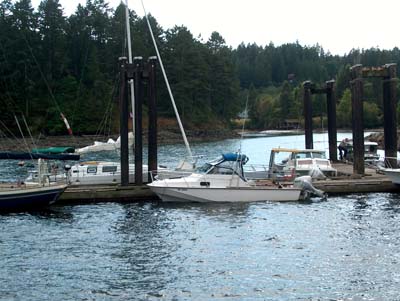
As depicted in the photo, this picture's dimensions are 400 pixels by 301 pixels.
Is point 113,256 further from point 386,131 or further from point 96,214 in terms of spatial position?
point 386,131

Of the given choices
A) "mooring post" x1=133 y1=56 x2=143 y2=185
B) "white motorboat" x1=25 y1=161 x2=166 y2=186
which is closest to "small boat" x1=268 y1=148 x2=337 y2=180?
"white motorboat" x1=25 y1=161 x2=166 y2=186

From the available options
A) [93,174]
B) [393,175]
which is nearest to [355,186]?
[393,175]

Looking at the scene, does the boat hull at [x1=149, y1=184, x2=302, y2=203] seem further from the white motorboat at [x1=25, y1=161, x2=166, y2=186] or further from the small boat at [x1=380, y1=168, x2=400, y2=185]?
the small boat at [x1=380, y1=168, x2=400, y2=185]

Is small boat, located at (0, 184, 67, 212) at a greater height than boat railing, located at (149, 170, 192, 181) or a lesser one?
lesser

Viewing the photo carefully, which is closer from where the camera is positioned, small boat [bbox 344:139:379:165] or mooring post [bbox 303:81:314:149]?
mooring post [bbox 303:81:314:149]

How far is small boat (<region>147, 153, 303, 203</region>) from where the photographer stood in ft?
116

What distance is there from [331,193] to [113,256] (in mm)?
18594

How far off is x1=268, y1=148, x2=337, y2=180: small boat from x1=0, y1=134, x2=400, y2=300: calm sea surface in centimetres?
533

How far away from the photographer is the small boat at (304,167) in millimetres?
40844

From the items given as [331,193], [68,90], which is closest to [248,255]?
[331,193]

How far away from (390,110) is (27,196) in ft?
82.6

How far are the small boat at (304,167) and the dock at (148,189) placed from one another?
3.16 feet

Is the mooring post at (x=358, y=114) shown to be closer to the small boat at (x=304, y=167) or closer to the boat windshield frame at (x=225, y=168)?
the small boat at (x=304, y=167)

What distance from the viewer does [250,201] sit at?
35.8 m
